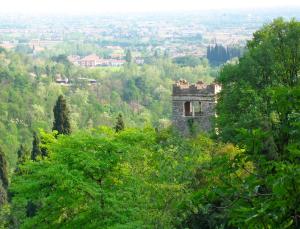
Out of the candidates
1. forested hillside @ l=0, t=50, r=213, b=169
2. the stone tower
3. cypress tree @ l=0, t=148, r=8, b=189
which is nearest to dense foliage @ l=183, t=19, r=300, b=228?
the stone tower

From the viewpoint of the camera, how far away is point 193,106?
104 ft

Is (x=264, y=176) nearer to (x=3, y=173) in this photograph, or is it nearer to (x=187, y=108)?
(x=187, y=108)

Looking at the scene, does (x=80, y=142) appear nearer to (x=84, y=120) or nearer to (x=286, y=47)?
(x=286, y=47)

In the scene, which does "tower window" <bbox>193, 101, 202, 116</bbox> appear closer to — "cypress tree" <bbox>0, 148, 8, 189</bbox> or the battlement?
the battlement

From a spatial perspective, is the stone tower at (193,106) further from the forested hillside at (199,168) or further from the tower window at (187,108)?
the forested hillside at (199,168)

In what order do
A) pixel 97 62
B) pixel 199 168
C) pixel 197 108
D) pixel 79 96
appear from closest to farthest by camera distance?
pixel 199 168
pixel 197 108
pixel 79 96
pixel 97 62

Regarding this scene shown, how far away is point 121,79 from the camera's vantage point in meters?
123

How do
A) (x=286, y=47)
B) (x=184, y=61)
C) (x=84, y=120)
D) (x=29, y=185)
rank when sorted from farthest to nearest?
1. (x=184, y=61)
2. (x=84, y=120)
3. (x=286, y=47)
4. (x=29, y=185)

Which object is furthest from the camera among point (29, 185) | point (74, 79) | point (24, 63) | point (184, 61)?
A: point (184, 61)

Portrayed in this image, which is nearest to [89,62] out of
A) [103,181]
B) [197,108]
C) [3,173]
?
[3,173]

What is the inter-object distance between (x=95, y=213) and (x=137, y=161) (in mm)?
2047

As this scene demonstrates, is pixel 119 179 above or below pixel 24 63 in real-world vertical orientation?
above

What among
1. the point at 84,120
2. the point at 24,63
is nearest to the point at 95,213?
the point at 84,120

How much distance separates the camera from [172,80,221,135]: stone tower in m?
30.8
